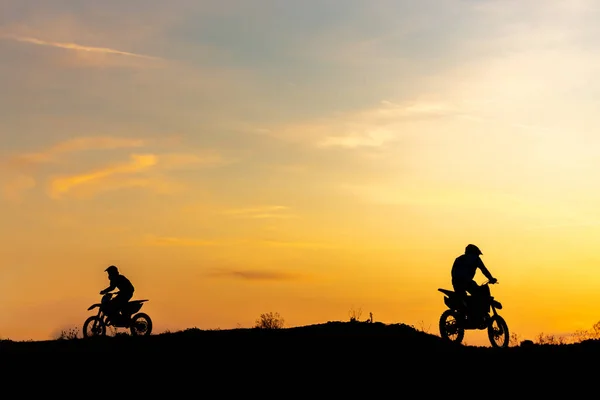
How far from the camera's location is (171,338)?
25.5m

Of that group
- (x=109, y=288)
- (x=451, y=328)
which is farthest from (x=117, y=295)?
(x=451, y=328)

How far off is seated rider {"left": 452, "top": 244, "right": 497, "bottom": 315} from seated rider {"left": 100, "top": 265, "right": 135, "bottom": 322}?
11410 millimetres

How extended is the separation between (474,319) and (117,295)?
1232 centimetres

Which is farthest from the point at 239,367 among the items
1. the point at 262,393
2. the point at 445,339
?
the point at 445,339

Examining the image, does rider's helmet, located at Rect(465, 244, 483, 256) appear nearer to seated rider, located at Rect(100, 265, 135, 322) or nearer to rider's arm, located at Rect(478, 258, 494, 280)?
rider's arm, located at Rect(478, 258, 494, 280)

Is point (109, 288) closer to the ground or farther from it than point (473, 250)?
farther from it

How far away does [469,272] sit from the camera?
84.0ft

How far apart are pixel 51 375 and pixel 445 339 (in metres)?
11.0

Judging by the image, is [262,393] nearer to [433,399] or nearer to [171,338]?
[433,399]

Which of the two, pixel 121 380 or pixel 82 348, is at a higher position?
pixel 82 348

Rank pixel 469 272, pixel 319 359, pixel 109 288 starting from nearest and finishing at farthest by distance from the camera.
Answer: pixel 319 359, pixel 469 272, pixel 109 288

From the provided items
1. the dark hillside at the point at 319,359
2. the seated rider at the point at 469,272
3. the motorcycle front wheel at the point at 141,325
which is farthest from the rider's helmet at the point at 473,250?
the motorcycle front wheel at the point at 141,325

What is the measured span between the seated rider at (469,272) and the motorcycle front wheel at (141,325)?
11.1 metres

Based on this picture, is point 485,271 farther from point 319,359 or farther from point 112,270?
point 112,270
